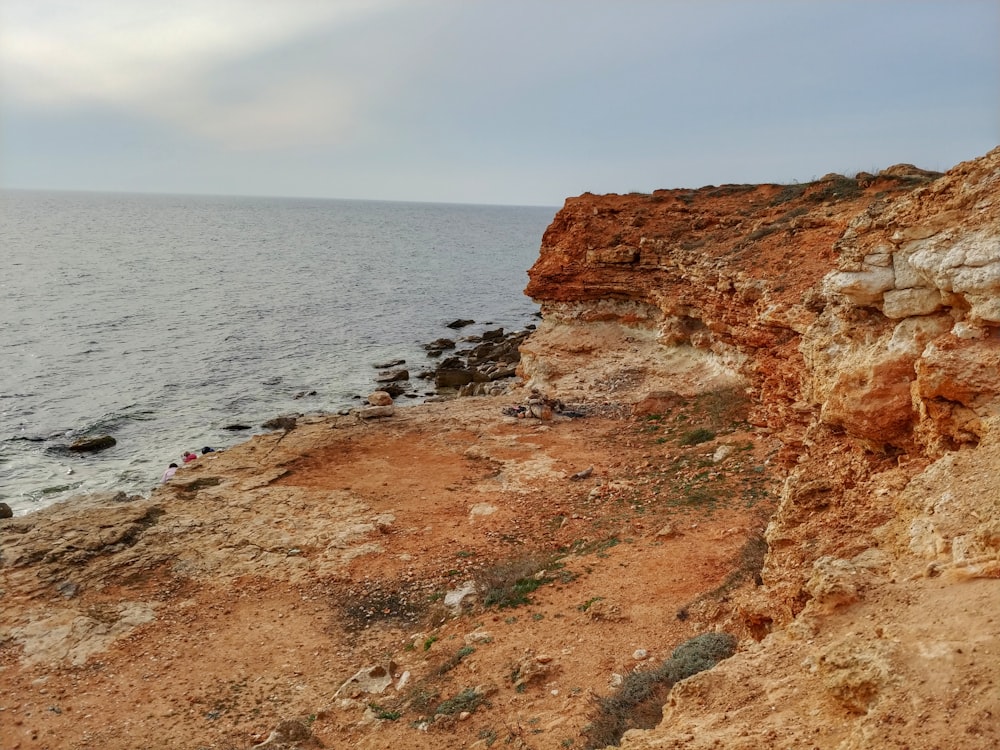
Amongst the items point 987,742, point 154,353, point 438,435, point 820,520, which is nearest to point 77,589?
point 438,435

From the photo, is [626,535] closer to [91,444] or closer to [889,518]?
[889,518]

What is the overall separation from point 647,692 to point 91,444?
2665cm

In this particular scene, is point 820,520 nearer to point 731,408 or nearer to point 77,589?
point 731,408

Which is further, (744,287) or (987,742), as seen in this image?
(744,287)

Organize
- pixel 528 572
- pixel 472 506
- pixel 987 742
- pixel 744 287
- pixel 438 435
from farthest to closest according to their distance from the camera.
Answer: pixel 438 435, pixel 744 287, pixel 472 506, pixel 528 572, pixel 987 742

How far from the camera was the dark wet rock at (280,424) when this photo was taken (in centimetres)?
2753

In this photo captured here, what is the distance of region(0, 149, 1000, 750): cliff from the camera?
5.68m

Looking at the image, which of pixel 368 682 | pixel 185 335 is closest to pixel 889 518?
pixel 368 682

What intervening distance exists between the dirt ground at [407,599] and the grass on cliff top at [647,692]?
37cm

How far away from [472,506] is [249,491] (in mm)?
7337

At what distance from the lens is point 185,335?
4672cm

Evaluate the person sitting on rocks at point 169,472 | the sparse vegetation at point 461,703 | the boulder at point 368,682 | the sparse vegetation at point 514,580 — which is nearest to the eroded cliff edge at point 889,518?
the sparse vegetation at point 461,703

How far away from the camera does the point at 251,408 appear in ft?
108

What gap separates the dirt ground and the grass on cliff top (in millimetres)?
373
